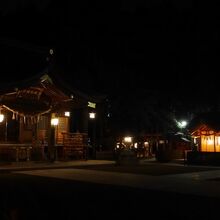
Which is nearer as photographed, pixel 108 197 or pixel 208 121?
pixel 108 197

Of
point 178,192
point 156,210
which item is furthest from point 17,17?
point 156,210

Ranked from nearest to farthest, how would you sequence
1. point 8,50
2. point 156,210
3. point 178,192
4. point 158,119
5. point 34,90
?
point 156,210, point 178,192, point 34,90, point 8,50, point 158,119

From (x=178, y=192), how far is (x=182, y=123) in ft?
97.7

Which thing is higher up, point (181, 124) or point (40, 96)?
point (40, 96)

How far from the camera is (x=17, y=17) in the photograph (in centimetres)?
4159

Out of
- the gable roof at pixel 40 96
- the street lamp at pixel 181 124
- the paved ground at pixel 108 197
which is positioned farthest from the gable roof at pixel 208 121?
the paved ground at pixel 108 197

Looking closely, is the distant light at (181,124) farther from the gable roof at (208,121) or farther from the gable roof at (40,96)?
the gable roof at (40,96)

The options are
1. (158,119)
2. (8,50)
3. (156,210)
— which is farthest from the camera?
(158,119)

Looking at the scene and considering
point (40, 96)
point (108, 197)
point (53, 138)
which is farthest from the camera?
point (53, 138)

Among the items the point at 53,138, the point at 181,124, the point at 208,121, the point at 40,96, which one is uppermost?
the point at 40,96

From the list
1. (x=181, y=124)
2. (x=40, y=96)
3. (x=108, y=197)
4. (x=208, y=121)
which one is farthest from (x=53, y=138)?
(x=181, y=124)

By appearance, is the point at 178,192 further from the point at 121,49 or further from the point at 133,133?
the point at 121,49

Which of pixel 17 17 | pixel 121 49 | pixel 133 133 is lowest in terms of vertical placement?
pixel 133 133

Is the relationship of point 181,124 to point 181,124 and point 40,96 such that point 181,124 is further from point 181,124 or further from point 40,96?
point 40,96
